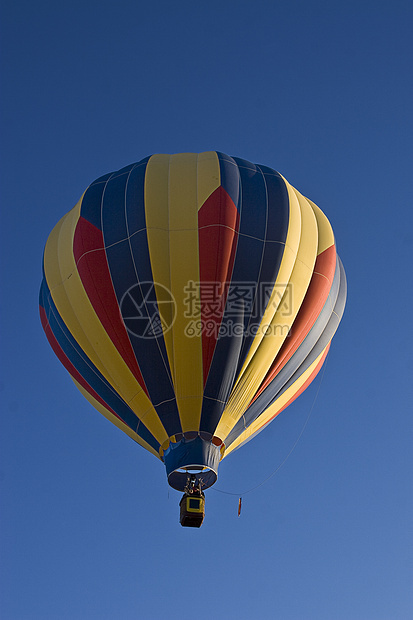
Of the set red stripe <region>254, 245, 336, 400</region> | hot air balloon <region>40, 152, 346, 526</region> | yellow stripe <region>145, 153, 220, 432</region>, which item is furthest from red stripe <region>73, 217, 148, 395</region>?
red stripe <region>254, 245, 336, 400</region>

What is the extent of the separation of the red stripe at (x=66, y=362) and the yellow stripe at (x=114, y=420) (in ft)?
0.54

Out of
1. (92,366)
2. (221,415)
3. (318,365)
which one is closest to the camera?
(221,415)

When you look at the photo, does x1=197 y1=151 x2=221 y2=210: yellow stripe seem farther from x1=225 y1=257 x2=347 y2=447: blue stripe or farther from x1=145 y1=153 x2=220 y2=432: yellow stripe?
x1=225 y1=257 x2=347 y2=447: blue stripe

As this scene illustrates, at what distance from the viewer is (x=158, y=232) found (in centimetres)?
1265

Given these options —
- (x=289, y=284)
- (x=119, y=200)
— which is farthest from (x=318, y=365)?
(x=119, y=200)

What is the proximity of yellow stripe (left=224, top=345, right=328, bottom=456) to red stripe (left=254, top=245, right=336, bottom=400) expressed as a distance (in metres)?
0.64

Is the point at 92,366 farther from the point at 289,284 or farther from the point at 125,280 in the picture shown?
the point at 289,284

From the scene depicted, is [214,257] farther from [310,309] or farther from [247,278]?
[310,309]

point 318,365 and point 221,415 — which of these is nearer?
point 221,415

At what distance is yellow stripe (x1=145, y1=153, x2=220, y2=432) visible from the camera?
12.2 metres

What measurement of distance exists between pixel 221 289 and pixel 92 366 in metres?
2.17

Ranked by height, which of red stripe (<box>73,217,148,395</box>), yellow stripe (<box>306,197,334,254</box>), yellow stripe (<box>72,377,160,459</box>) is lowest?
yellow stripe (<box>72,377,160,459</box>)

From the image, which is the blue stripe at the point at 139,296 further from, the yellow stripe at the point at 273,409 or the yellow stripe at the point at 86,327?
the yellow stripe at the point at 273,409

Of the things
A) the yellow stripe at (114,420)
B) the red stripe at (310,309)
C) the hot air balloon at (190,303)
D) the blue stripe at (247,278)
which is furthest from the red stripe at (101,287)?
the red stripe at (310,309)
